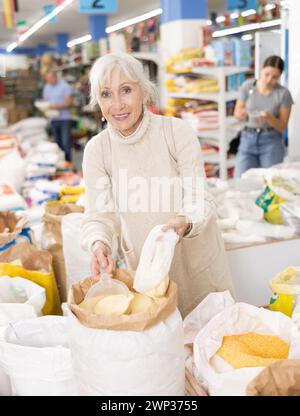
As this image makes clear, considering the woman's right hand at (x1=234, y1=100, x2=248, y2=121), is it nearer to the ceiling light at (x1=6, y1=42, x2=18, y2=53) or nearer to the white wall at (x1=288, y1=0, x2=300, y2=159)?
the white wall at (x1=288, y1=0, x2=300, y2=159)

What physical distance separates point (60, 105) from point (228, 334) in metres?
7.29

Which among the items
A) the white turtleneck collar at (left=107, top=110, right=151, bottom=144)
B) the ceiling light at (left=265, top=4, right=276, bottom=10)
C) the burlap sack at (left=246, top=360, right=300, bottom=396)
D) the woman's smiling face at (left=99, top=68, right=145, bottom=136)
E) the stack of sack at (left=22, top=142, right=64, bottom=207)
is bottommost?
the stack of sack at (left=22, top=142, right=64, bottom=207)

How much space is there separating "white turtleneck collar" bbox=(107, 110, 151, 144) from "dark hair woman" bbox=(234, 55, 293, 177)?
236 cm

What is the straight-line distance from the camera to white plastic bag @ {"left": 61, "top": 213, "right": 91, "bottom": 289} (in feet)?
8.14

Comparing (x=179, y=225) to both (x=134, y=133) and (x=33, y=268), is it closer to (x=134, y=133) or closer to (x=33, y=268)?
(x=134, y=133)

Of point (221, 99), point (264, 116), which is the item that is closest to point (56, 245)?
point (264, 116)

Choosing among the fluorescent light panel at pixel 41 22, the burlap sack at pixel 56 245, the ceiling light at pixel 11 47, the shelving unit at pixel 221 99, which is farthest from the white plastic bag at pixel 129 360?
the ceiling light at pixel 11 47

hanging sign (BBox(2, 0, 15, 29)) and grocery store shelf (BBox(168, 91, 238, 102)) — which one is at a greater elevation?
hanging sign (BBox(2, 0, 15, 29))

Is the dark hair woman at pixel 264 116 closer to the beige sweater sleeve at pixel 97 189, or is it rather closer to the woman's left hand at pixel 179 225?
the beige sweater sleeve at pixel 97 189

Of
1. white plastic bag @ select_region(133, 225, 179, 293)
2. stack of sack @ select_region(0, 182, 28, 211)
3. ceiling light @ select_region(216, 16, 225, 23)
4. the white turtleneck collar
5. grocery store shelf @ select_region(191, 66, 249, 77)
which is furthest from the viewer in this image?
ceiling light @ select_region(216, 16, 225, 23)

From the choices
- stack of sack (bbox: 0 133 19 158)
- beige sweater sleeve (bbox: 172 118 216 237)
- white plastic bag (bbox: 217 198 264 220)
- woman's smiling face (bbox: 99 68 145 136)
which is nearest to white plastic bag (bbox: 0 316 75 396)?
beige sweater sleeve (bbox: 172 118 216 237)

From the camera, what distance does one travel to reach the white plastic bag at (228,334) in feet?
3.93
